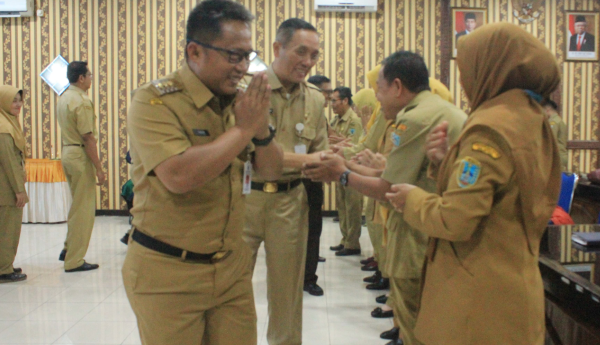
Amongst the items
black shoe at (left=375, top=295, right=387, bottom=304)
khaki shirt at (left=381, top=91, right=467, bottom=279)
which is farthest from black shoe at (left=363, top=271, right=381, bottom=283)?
khaki shirt at (left=381, top=91, right=467, bottom=279)

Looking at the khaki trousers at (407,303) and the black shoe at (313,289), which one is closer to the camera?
the khaki trousers at (407,303)

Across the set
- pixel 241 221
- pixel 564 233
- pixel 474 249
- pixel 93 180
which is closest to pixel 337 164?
pixel 241 221

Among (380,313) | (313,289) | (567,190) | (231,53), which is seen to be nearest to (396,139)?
(231,53)

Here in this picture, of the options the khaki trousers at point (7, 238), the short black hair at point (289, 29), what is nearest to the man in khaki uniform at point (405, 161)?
the short black hair at point (289, 29)

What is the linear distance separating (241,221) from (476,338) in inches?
30.5

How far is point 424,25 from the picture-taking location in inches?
316

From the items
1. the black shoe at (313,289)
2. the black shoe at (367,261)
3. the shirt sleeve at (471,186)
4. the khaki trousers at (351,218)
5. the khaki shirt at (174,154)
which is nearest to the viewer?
the shirt sleeve at (471,186)

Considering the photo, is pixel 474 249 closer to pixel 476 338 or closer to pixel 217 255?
pixel 476 338

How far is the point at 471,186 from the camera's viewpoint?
1.40 meters

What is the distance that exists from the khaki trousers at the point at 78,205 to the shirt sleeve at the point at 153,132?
3801 mm

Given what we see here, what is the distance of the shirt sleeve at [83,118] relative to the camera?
4.92m

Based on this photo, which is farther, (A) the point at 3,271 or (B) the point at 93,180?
(B) the point at 93,180

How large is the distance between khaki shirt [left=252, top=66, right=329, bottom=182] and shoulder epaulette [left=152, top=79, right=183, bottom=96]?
1144 millimetres

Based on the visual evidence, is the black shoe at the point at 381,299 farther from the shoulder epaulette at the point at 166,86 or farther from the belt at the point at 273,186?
the shoulder epaulette at the point at 166,86
